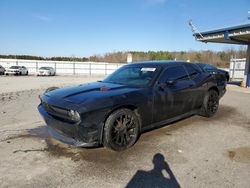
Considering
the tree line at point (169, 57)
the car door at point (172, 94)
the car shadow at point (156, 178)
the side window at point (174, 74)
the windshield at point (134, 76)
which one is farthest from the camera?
the tree line at point (169, 57)

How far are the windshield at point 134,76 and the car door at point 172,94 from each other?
243mm

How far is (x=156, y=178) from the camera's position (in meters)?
3.04

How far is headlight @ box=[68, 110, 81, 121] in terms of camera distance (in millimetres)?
3393

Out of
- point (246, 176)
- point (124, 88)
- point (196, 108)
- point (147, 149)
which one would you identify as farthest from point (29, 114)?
point (246, 176)

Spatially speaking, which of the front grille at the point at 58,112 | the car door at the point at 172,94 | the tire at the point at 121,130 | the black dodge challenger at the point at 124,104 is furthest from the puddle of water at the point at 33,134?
the car door at the point at 172,94

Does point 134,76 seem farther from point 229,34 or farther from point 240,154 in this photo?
point 229,34

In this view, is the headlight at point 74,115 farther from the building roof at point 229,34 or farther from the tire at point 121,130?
the building roof at point 229,34

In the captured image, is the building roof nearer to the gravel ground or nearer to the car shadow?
the gravel ground

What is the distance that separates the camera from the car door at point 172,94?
4.48 meters

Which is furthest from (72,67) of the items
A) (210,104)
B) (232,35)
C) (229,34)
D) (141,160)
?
(141,160)

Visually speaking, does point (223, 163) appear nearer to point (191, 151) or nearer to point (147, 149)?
point (191, 151)

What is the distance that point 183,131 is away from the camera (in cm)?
504

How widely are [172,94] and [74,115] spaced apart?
2.31m

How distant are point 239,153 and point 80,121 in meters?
2.86
